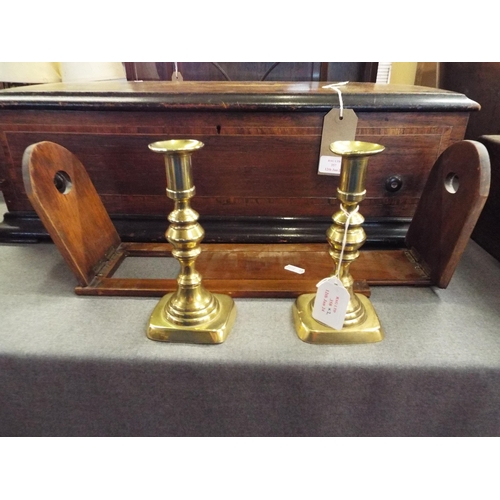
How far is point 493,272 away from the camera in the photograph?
0.71 metres

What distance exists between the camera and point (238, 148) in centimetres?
73

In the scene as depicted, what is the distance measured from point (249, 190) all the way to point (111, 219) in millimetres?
292

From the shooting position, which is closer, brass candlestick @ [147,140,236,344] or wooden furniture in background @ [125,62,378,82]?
brass candlestick @ [147,140,236,344]

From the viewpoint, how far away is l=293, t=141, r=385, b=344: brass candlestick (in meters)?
0.47

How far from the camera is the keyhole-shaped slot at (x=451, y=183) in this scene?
0.61 metres

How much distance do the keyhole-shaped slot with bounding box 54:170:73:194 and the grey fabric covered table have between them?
199 millimetres

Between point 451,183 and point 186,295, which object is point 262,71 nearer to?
point 451,183

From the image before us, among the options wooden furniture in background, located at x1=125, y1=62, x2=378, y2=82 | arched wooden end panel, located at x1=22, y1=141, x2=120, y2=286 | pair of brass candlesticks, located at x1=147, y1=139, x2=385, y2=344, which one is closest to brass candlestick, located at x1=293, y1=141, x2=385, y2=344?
pair of brass candlesticks, located at x1=147, y1=139, x2=385, y2=344

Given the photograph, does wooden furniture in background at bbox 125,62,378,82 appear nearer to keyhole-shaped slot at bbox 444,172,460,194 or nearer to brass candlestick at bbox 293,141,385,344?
keyhole-shaped slot at bbox 444,172,460,194

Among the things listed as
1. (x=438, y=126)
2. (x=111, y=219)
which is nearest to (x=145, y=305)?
(x=111, y=219)

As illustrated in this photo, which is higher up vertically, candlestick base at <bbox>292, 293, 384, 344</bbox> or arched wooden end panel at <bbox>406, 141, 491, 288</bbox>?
arched wooden end panel at <bbox>406, 141, 491, 288</bbox>

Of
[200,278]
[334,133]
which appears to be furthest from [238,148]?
[200,278]

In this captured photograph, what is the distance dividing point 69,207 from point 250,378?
393 millimetres

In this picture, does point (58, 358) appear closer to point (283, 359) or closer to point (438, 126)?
point (283, 359)
